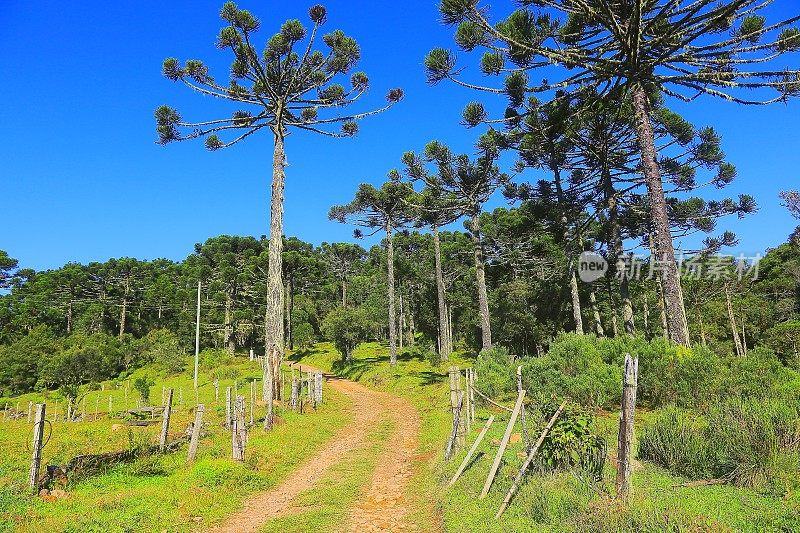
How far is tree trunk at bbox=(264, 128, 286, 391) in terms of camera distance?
1800 centimetres

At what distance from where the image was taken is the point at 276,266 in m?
18.6

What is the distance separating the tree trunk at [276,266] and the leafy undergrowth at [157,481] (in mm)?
2524

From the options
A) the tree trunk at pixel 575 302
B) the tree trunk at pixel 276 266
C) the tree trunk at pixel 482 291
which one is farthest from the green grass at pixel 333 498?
the tree trunk at pixel 575 302

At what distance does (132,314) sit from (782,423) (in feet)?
246

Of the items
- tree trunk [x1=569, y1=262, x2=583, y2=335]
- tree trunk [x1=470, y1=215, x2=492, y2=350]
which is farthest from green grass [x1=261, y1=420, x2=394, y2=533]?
tree trunk [x1=569, y1=262, x2=583, y2=335]

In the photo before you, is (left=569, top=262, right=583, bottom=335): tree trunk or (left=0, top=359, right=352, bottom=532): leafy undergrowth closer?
(left=0, top=359, right=352, bottom=532): leafy undergrowth

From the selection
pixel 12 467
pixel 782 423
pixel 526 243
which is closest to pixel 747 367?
pixel 782 423

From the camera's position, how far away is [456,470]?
9109mm

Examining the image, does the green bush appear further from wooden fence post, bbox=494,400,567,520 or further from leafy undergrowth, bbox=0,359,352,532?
leafy undergrowth, bbox=0,359,352,532

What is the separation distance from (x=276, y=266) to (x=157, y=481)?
10095 mm

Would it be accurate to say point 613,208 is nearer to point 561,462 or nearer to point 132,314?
point 561,462

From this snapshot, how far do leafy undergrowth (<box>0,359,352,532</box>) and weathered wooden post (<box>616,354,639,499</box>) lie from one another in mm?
6024

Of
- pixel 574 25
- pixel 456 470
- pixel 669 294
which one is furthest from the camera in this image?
A: pixel 574 25

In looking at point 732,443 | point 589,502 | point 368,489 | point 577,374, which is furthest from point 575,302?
point 589,502
